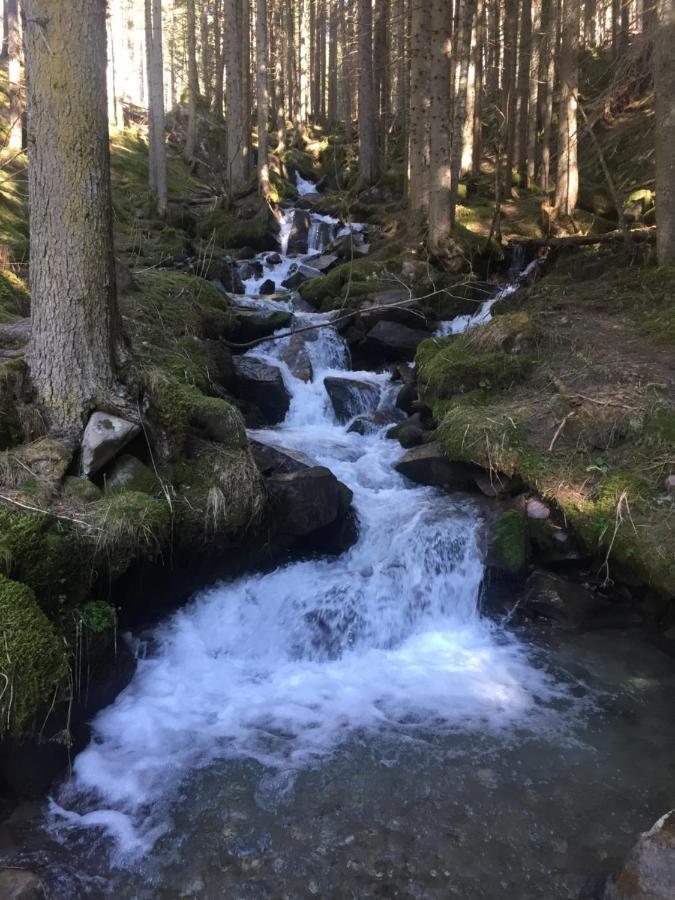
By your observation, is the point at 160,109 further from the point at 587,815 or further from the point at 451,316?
the point at 587,815

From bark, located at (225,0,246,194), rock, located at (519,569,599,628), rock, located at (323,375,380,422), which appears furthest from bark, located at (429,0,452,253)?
rock, located at (519,569,599,628)

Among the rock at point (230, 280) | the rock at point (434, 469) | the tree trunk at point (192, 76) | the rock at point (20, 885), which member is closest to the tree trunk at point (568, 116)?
the rock at point (230, 280)

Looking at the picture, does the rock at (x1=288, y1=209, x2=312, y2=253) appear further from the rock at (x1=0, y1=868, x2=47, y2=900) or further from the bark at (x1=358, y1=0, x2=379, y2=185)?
the rock at (x1=0, y1=868, x2=47, y2=900)

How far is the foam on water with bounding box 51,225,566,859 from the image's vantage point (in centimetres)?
479

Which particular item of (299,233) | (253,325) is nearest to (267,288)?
(253,325)

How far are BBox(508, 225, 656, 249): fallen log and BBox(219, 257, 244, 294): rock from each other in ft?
21.7

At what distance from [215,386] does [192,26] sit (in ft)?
75.4

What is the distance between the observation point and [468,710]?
17.9 ft

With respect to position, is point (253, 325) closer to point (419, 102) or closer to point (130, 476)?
point (130, 476)

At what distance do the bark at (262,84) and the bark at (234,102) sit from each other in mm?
708

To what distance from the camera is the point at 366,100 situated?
20656 millimetres

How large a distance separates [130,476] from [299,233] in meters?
16.1

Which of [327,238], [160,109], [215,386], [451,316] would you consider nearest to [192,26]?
[160,109]

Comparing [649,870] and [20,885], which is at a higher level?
[649,870]
